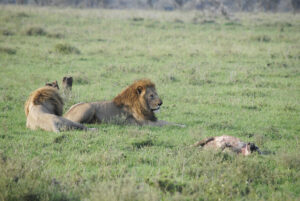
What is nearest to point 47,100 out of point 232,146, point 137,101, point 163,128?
point 137,101

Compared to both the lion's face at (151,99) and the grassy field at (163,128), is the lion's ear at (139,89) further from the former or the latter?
the grassy field at (163,128)

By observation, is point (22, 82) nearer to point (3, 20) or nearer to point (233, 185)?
point (233, 185)

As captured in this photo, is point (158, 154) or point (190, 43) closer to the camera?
point (158, 154)

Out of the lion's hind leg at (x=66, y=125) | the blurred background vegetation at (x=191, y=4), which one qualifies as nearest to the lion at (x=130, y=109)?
the lion's hind leg at (x=66, y=125)

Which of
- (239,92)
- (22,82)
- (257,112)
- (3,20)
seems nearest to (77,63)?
(22,82)

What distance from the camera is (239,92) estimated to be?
40.8 ft

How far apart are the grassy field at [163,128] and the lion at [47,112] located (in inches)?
10.2

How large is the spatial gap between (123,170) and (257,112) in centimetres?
558

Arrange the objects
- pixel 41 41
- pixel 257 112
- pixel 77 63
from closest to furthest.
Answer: pixel 257 112, pixel 77 63, pixel 41 41

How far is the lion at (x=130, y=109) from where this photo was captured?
8617mm

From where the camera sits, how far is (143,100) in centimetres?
866

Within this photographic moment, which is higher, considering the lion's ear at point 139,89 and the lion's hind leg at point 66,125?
the lion's ear at point 139,89

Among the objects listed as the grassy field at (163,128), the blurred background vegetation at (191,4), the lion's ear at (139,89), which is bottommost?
the grassy field at (163,128)

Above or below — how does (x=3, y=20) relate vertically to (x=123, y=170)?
above
